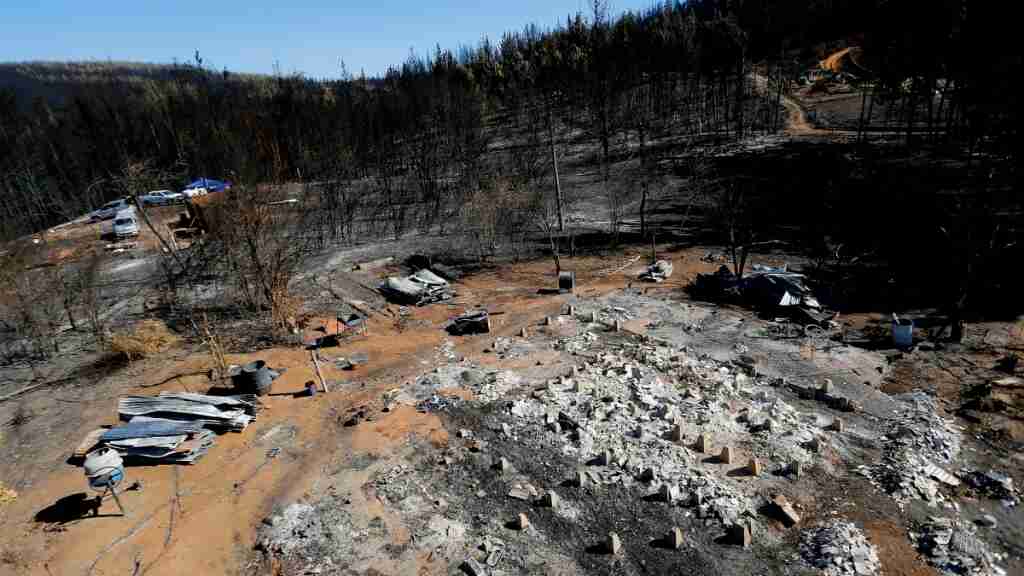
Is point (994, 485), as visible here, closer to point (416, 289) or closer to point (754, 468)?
point (754, 468)

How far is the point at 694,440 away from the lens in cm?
875

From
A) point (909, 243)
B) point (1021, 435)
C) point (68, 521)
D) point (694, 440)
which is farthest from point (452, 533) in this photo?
point (909, 243)

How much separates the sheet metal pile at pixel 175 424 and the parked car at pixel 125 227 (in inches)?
826

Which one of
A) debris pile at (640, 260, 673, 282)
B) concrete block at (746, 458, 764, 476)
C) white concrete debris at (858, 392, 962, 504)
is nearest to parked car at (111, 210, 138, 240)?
debris pile at (640, 260, 673, 282)

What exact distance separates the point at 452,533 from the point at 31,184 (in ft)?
150

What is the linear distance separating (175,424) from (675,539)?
8.29m

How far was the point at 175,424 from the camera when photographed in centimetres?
963

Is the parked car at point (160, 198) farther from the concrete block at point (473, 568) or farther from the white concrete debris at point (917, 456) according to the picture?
the white concrete debris at point (917, 456)

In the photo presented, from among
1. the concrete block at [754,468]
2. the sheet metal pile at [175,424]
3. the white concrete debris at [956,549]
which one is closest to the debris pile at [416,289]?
the sheet metal pile at [175,424]

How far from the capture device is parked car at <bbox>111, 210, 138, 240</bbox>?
88.9 ft

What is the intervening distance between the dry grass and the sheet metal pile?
3271mm

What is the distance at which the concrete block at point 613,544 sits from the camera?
22.5ft

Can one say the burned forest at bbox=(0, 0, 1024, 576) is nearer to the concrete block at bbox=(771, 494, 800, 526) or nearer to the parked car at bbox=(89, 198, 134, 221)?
the concrete block at bbox=(771, 494, 800, 526)

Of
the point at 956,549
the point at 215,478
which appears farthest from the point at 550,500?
the point at 215,478
